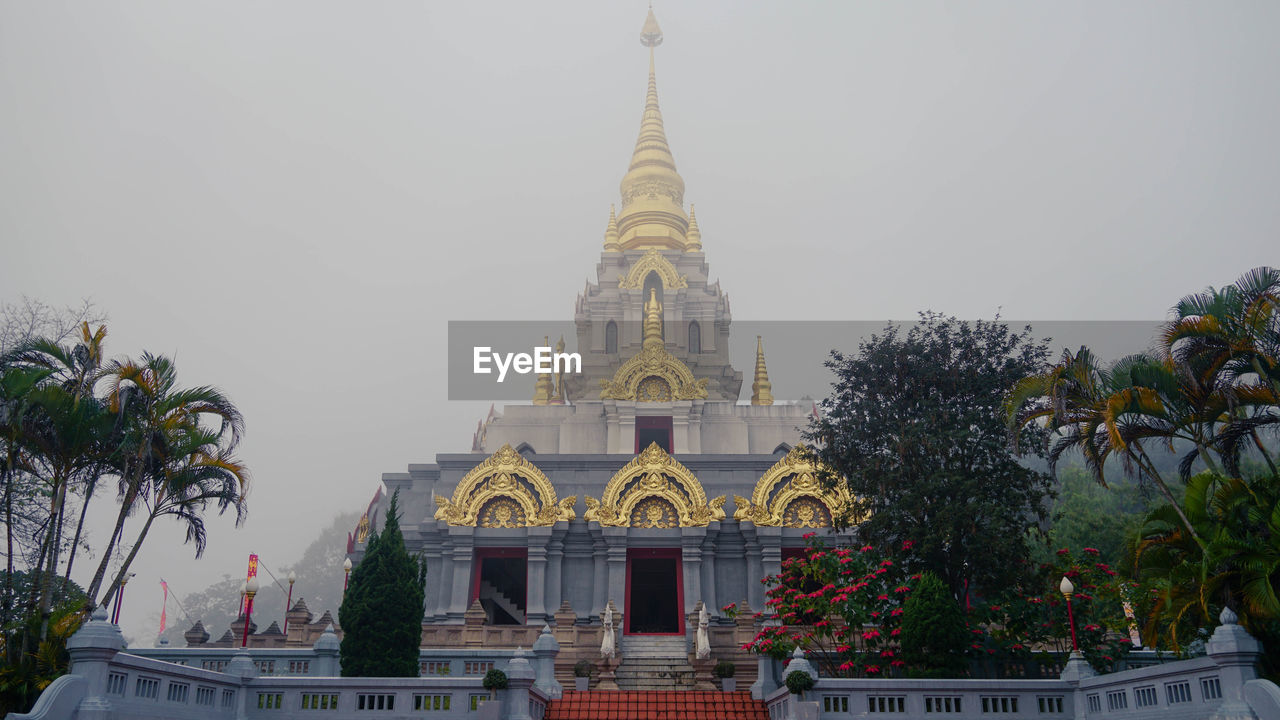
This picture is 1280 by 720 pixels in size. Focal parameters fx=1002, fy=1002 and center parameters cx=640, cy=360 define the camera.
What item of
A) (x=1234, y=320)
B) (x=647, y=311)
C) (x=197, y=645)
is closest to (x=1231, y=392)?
(x=1234, y=320)

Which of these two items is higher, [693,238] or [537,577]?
[693,238]

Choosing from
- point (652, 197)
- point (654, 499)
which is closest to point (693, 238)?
point (652, 197)

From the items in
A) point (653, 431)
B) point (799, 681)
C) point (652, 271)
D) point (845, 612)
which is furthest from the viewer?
point (652, 271)

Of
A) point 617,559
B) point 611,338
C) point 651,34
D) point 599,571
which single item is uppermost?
point 651,34

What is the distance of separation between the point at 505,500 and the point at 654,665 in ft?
29.3

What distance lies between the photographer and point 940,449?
22.4 meters

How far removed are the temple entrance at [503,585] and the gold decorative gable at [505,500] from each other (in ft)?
3.89

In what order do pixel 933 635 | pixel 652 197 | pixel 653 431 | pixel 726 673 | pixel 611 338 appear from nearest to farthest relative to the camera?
pixel 933 635, pixel 726 673, pixel 653 431, pixel 611 338, pixel 652 197

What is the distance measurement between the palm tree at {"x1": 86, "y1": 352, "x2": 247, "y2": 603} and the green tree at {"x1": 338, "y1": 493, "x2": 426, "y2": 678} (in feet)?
13.8

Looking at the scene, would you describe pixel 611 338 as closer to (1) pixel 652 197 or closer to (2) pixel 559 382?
(2) pixel 559 382

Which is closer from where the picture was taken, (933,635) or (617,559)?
(933,635)

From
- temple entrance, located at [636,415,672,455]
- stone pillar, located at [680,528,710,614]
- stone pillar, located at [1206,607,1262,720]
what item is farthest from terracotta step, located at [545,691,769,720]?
temple entrance, located at [636,415,672,455]

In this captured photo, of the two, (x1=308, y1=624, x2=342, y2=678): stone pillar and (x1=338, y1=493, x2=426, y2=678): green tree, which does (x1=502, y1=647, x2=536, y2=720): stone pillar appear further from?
(x1=308, y1=624, x2=342, y2=678): stone pillar

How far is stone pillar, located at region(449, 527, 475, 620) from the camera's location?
31.0 metres
